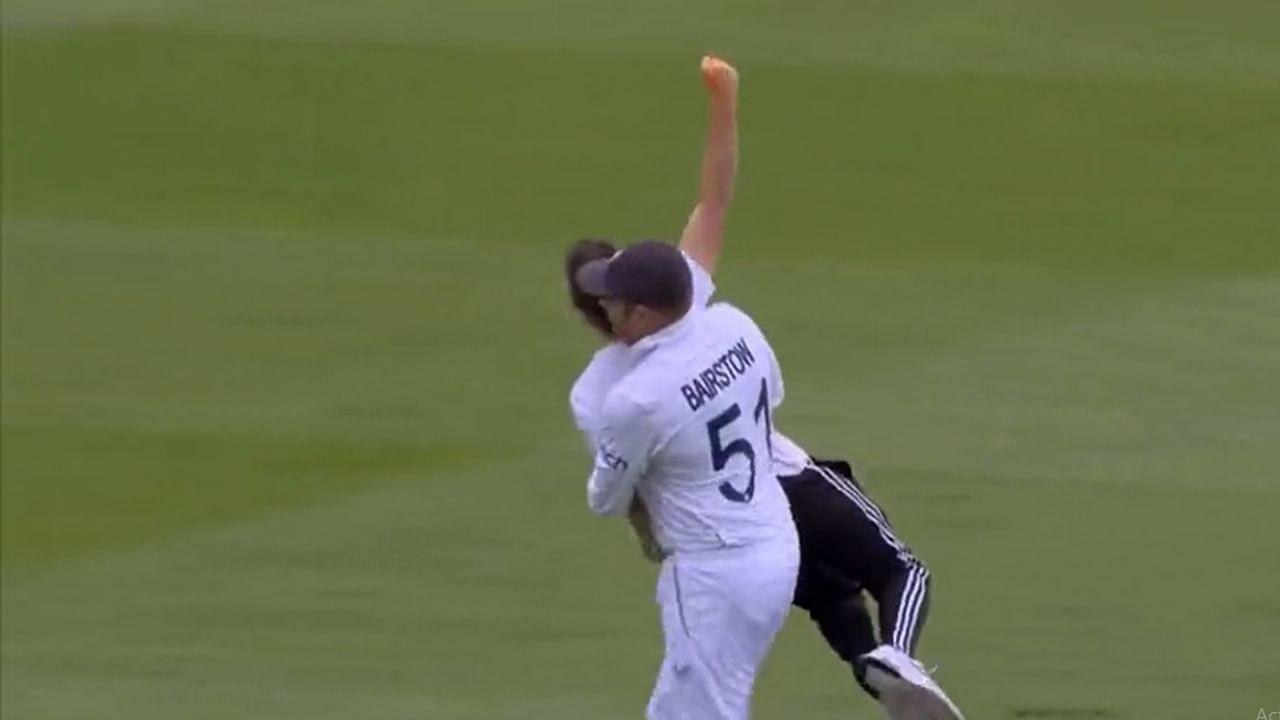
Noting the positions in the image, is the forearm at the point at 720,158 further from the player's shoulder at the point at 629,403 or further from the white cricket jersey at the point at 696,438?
the player's shoulder at the point at 629,403

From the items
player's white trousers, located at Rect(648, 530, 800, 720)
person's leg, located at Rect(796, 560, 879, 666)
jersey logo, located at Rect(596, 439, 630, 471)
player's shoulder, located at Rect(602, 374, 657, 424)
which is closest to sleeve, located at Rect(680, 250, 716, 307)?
player's shoulder, located at Rect(602, 374, 657, 424)

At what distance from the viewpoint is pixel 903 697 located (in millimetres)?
7312

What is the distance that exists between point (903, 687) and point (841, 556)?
1.69 ft

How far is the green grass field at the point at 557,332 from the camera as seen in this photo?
9930 millimetres

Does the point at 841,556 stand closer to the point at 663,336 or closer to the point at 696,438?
the point at 696,438

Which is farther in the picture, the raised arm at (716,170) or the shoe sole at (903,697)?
the raised arm at (716,170)

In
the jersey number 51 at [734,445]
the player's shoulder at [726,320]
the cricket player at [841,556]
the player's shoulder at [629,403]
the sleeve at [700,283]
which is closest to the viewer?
the player's shoulder at [629,403]

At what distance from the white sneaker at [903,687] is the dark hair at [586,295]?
3.90ft

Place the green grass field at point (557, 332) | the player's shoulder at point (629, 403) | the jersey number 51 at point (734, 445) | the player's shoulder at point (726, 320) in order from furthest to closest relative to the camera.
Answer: the green grass field at point (557, 332)
the player's shoulder at point (726, 320)
the jersey number 51 at point (734, 445)
the player's shoulder at point (629, 403)

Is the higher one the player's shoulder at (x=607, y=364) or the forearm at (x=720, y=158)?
the forearm at (x=720, y=158)

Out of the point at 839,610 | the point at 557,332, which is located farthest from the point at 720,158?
the point at 557,332

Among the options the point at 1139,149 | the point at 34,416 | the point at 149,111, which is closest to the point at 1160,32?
the point at 1139,149

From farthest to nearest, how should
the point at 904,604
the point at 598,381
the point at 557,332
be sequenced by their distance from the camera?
1. the point at 557,332
2. the point at 904,604
3. the point at 598,381

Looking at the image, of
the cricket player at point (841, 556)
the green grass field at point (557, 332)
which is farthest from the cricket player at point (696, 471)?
the green grass field at point (557, 332)
